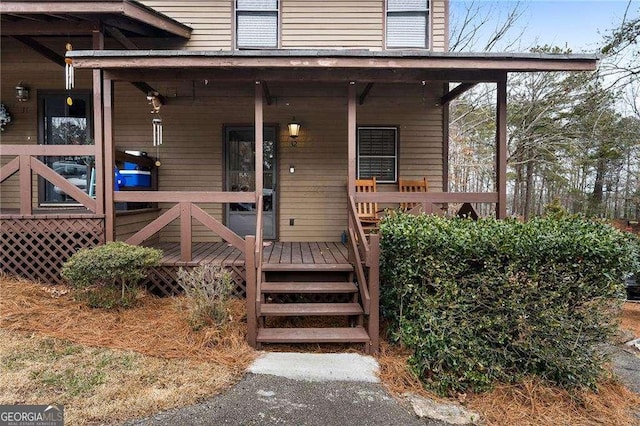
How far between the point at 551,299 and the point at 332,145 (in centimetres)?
470

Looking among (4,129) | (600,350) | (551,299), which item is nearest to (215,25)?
(4,129)

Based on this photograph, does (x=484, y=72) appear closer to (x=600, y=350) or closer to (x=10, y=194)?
(x=600, y=350)

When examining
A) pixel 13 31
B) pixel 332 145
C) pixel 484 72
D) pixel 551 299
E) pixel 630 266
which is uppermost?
pixel 13 31

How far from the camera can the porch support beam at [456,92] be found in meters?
5.73

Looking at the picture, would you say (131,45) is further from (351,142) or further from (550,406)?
(550,406)

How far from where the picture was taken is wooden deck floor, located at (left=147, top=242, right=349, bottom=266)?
16.1 feet

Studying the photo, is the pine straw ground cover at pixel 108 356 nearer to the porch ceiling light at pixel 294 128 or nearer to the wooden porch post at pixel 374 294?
the wooden porch post at pixel 374 294

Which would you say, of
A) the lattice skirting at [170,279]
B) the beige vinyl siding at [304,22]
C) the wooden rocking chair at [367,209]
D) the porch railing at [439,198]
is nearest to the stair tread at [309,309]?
the lattice skirting at [170,279]

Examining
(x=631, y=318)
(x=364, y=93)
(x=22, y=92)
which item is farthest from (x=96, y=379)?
(x=631, y=318)

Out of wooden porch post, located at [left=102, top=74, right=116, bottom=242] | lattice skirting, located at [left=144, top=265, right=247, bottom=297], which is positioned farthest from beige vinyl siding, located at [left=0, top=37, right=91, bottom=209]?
lattice skirting, located at [left=144, top=265, right=247, bottom=297]

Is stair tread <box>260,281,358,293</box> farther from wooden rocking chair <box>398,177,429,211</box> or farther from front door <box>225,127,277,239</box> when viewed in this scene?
wooden rocking chair <box>398,177,429,211</box>

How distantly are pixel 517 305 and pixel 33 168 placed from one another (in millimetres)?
6091

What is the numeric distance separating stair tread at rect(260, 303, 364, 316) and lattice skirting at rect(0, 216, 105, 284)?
8.84 ft

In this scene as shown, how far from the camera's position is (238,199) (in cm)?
493
